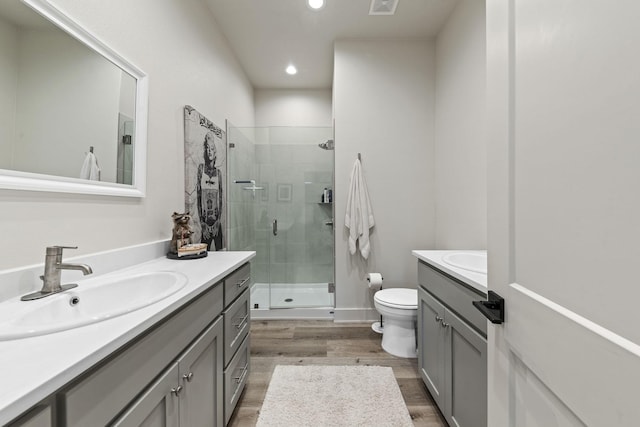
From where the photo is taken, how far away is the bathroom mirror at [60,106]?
84 cm

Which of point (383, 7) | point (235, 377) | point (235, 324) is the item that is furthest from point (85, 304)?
point (383, 7)

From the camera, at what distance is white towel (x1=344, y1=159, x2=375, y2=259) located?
253 centimetres

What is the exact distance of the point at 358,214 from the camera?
2.54 meters

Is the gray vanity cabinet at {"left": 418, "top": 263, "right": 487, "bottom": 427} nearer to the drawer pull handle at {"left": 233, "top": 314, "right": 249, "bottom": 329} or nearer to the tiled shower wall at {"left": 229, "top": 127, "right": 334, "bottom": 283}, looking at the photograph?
the drawer pull handle at {"left": 233, "top": 314, "right": 249, "bottom": 329}

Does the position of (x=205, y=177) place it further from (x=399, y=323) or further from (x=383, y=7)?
(x=383, y=7)

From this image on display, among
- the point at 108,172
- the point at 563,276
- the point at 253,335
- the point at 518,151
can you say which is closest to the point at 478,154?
the point at 518,151

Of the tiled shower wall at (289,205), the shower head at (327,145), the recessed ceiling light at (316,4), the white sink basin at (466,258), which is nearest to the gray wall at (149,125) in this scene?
the tiled shower wall at (289,205)

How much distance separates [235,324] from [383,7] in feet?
8.65

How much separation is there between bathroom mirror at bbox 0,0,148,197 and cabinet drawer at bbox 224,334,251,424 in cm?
103

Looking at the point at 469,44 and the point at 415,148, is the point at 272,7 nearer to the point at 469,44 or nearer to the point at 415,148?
the point at 469,44

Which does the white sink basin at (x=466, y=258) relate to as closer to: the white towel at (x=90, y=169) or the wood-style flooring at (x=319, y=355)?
the wood-style flooring at (x=319, y=355)

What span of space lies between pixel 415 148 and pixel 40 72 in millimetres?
2586

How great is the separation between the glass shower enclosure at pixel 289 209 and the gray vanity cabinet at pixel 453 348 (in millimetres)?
1496

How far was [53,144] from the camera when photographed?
949 mm
